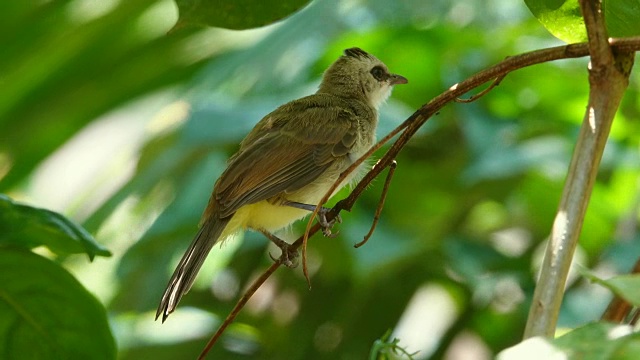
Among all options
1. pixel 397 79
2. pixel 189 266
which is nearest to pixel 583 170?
pixel 189 266

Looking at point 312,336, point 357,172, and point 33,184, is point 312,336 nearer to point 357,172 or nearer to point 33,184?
point 357,172

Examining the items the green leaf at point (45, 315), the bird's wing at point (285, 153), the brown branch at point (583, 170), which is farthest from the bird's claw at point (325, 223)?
the brown branch at point (583, 170)

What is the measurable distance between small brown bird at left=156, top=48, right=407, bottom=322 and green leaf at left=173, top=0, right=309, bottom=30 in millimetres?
868

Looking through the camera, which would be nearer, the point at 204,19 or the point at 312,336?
the point at 204,19

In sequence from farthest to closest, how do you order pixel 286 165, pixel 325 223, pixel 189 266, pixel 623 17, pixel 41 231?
pixel 286 165
pixel 189 266
pixel 325 223
pixel 41 231
pixel 623 17

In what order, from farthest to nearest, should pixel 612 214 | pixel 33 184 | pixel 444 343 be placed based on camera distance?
pixel 33 184, pixel 444 343, pixel 612 214

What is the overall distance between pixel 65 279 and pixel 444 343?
2190 mm

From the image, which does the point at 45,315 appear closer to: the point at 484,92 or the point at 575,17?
the point at 484,92

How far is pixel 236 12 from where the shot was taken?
1.56 m

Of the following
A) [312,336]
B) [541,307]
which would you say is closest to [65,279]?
[541,307]

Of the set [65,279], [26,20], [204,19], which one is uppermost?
[26,20]

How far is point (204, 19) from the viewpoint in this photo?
155cm

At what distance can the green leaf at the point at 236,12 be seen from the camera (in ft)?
5.10

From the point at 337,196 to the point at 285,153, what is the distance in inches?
19.9
